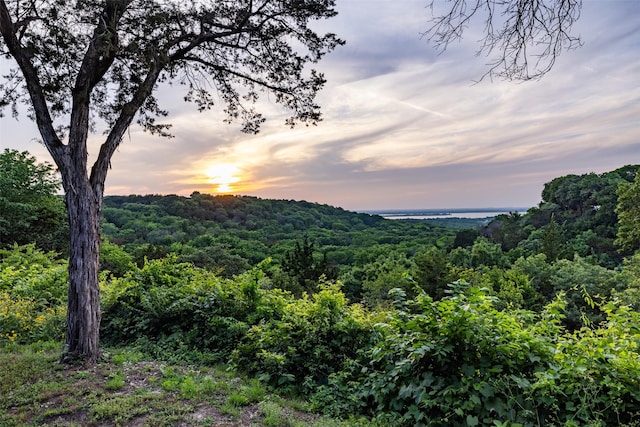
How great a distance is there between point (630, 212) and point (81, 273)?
31.1 meters

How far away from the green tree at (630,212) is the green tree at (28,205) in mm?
33709

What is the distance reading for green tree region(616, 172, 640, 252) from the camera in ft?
80.3

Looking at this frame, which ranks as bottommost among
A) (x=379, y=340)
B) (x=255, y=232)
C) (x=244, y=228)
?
(x=255, y=232)

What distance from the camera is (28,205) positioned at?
18.2m

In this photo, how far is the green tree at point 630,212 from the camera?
80.3 feet

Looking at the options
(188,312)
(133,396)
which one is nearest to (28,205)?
(188,312)

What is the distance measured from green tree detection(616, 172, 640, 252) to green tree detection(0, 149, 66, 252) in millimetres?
33709

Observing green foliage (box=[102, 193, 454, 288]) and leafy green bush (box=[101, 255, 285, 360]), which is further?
green foliage (box=[102, 193, 454, 288])

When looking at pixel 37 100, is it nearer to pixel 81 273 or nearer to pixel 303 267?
pixel 81 273

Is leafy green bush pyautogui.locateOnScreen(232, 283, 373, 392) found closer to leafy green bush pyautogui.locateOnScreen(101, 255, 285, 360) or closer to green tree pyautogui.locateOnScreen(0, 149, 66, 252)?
leafy green bush pyautogui.locateOnScreen(101, 255, 285, 360)

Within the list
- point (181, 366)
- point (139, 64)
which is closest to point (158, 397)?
point (181, 366)

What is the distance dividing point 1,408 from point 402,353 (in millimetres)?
4194

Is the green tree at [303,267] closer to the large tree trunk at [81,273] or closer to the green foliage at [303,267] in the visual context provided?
the green foliage at [303,267]

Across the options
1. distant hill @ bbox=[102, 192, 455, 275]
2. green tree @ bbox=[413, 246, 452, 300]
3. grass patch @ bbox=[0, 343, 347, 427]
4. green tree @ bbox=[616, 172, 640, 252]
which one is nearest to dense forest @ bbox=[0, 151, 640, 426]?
grass patch @ bbox=[0, 343, 347, 427]
